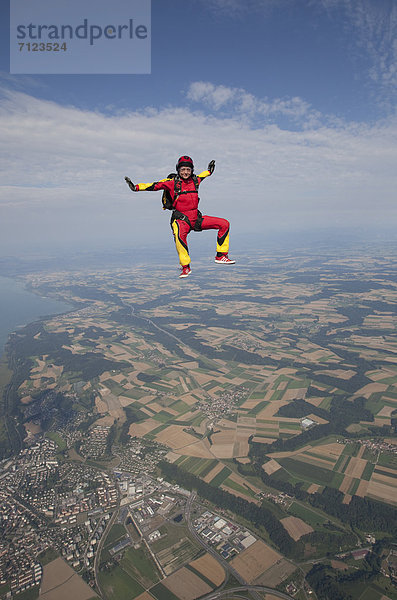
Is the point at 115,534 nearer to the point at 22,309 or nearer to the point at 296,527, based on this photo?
the point at 296,527

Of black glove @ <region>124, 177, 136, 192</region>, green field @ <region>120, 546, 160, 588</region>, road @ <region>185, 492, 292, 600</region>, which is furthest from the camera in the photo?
green field @ <region>120, 546, 160, 588</region>

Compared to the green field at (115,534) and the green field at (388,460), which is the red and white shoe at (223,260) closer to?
the green field at (115,534)

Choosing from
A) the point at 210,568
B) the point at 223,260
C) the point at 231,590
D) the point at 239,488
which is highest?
the point at 223,260

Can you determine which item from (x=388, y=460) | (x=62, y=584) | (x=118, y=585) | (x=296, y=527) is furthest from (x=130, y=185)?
(x=388, y=460)

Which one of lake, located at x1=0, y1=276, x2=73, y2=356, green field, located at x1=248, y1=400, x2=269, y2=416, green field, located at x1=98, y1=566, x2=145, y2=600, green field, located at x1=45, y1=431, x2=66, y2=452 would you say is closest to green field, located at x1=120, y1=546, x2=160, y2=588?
green field, located at x1=98, y1=566, x2=145, y2=600

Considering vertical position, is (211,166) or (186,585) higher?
(211,166)

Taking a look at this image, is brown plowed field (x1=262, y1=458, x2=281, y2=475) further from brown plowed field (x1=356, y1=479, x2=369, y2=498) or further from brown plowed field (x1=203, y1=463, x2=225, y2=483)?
brown plowed field (x1=356, y1=479, x2=369, y2=498)

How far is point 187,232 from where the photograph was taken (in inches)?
408

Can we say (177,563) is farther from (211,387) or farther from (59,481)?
(211,387)

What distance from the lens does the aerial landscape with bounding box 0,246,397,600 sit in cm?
3534

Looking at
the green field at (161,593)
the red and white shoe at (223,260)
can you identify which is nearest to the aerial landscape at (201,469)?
the green field at (161,593)

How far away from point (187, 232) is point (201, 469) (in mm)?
50265

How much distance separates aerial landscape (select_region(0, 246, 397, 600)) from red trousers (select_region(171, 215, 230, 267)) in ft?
128

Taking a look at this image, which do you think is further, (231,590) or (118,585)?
(118,585)
